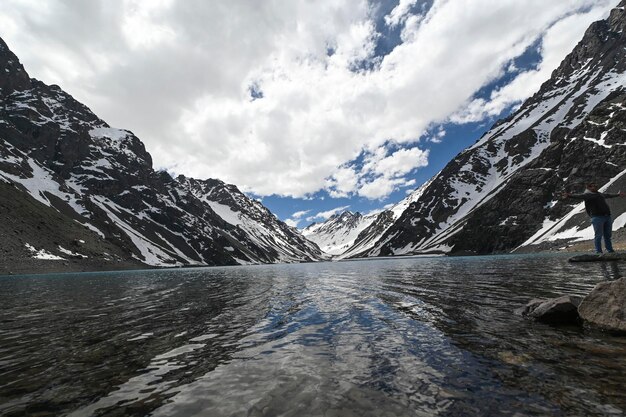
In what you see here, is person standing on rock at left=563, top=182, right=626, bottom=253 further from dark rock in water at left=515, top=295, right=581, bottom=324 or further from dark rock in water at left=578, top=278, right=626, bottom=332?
dark rock in water at left=515, top=295, right=581, bottom=324

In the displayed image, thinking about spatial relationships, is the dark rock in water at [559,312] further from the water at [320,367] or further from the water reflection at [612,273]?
the water reflection at [612,273]

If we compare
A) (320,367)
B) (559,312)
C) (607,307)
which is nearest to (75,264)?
(320,367)

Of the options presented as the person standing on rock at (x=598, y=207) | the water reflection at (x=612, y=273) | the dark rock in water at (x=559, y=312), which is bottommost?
the water reflection at (x=612, y=273)

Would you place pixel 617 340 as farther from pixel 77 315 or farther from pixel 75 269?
pixel 75 269

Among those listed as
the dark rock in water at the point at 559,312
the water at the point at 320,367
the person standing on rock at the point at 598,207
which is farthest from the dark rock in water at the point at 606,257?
the dark rock in water at the point at 559,312

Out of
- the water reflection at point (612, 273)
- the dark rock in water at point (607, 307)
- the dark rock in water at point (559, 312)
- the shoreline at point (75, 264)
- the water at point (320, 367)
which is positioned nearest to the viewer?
the water at point (320, 367)

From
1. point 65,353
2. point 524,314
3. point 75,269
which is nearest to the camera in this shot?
point 65,353

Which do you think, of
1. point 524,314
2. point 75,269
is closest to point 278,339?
point 524,314

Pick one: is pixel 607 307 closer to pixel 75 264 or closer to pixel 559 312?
pixel 559 312

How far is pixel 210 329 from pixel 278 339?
426cm

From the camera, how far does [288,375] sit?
9.64m

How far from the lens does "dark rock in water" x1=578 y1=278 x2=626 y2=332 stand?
1221 centimetres

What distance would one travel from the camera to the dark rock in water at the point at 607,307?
12.2 m

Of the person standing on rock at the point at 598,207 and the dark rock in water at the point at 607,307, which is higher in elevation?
the person standing on rock at the point at 598,207
